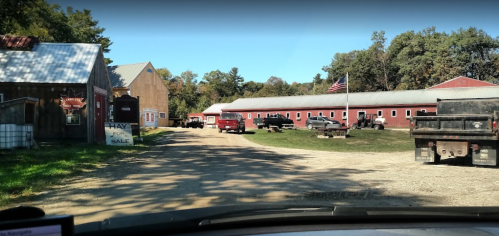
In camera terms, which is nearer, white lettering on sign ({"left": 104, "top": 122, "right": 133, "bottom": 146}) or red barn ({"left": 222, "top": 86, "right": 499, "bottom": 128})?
white lettering on sign ({"left": 104, "top": 122, "right": 133, "bottom": 146})

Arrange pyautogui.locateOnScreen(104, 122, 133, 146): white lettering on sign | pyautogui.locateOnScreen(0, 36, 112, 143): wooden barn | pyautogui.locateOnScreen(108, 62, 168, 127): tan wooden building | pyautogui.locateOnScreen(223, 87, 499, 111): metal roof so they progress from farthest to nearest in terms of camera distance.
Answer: pyautogui.locateOnScreen(223, 87, 499, 111): metal roof < pyautogui.locateOnScreen(108, 62, 168, 127): tan wooden building < pyautogui.locateOnScreen(0, 36, 112, 143): wooden barn < pyautogui.locateOnScreen(104, 122, 133, 146): white lettering on sign

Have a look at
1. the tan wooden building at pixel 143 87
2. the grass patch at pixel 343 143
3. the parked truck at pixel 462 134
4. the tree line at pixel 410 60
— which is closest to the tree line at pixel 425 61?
the tree line at pixel 410 60

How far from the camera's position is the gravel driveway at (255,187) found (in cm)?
662

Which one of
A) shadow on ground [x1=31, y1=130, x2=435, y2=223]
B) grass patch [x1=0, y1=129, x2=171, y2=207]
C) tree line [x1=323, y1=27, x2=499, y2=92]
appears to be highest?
tree line [x1=323, y1=27, x2=499, y2=92]

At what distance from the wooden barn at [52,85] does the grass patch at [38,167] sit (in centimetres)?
497

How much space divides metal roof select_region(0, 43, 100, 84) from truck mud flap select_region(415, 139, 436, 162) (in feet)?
53.2

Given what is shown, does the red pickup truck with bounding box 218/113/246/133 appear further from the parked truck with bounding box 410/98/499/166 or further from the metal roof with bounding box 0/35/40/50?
the parked truck with bounding box 410/98/499/166

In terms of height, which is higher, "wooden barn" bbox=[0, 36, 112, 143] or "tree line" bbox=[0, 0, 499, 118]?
"tree line" bbox=[0, 0, 499, 118]

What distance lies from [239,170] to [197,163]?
7.10ft

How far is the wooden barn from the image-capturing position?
18.2 metres

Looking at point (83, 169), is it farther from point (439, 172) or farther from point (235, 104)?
point (235, 104)

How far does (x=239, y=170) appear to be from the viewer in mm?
10805

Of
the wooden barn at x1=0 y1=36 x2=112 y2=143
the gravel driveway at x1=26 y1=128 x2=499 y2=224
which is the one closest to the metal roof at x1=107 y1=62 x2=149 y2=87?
the wooden barn at x1=0 y1=36 x2=112 y2=143

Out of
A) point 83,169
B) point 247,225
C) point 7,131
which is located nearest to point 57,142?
point 7,131
